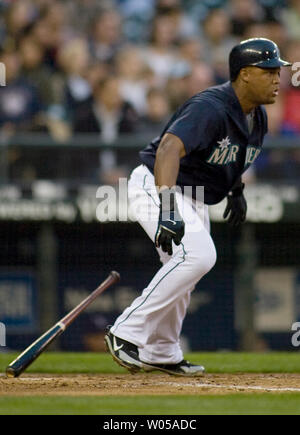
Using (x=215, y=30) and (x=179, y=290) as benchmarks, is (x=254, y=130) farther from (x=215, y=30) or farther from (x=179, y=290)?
(x=215, y=30)

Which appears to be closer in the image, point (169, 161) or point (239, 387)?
point (169, 161)

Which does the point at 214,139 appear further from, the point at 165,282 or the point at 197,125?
the point at 165,282

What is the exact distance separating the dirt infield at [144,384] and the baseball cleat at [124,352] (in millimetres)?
99

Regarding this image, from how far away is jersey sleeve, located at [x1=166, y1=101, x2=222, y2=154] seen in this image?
5.08 meters

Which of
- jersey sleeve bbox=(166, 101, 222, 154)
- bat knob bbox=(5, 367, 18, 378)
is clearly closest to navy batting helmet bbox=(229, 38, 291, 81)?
jersey sleeve bbox=(166, 101, 222, 154)

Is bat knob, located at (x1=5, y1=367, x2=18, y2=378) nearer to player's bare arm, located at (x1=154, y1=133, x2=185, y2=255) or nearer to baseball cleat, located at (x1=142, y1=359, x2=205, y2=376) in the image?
baseball cleat, located at (x1=142, y1=359, x2=205, y2=376)

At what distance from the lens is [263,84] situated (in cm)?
534

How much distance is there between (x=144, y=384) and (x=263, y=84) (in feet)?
5.84

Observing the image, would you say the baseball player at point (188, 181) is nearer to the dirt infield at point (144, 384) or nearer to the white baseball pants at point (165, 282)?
the white baseball pants at point (165, 282)

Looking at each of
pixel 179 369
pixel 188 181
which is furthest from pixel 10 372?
pixel 188 181

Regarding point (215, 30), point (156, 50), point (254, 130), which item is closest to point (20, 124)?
point (156, 50)

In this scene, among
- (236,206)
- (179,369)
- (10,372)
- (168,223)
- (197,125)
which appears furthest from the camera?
(236,206)

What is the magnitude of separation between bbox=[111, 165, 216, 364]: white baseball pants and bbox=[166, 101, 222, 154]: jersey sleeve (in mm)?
429

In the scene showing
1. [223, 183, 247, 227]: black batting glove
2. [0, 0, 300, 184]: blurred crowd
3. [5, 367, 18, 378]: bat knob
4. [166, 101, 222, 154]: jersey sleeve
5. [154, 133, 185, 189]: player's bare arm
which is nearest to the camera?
[154, 133, 185, 189]: player's bare arm
